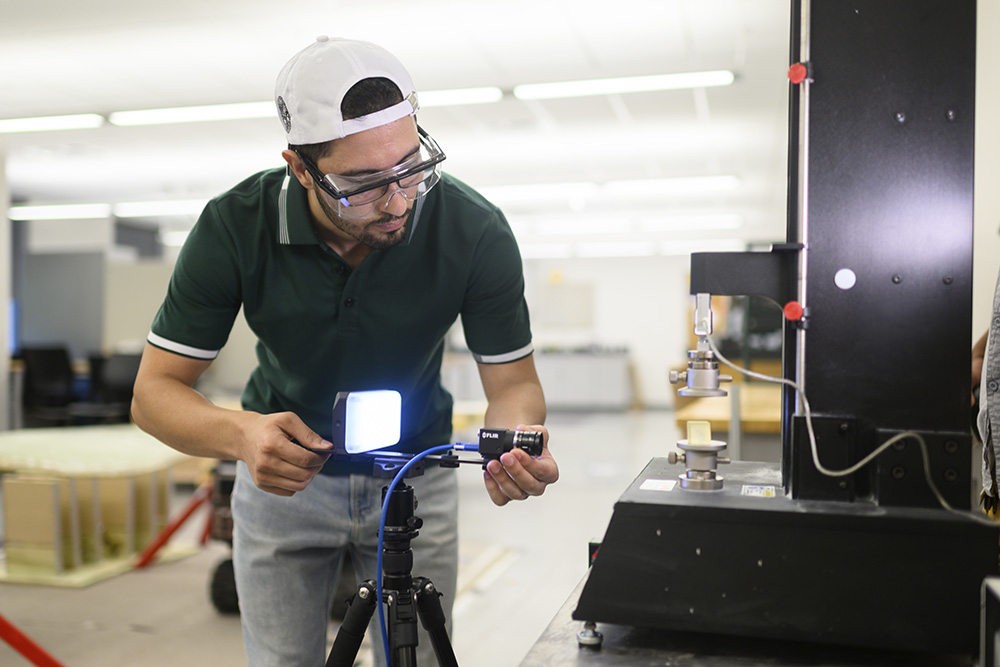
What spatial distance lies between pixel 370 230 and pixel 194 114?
5321 mm

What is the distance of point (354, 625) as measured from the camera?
0.99 metres

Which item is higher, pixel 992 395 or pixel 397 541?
pixel 992 395

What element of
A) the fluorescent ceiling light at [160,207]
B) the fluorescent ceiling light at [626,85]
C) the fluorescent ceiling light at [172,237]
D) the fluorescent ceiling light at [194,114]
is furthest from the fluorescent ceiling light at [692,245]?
the fluorescent ceiling light at [194,114]

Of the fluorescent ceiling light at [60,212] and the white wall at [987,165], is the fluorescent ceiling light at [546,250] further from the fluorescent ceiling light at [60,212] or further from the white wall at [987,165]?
the white wall at [987,165]

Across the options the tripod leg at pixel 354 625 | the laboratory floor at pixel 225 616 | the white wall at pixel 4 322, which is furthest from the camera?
the white wall at pixel 4 322

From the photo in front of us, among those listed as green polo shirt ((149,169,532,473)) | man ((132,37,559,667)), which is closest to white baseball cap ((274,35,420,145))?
man ((132,37,559,667))

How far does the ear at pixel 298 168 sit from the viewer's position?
1.11 meters

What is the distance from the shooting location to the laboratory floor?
2.87 meters

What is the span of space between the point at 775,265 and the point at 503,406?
0.52m

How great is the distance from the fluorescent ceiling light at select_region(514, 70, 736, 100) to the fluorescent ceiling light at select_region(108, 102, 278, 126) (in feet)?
5.81

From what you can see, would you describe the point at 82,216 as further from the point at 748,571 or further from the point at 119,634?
the point at 748,571

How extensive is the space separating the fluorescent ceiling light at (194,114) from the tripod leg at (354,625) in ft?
16.0

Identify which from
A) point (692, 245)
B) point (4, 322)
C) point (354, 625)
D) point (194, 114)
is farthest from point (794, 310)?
point (692, 245)

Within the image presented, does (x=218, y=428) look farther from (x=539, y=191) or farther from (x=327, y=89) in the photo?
(x=539, y=191)
